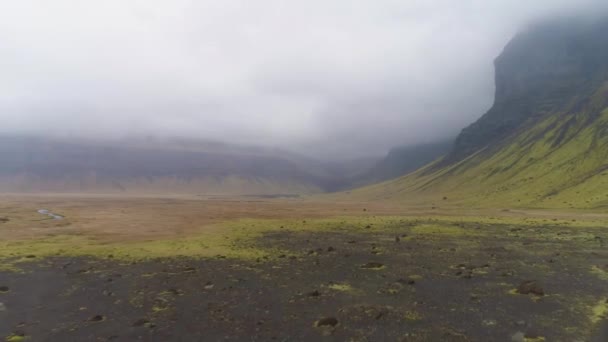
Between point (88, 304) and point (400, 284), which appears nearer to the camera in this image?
point (88, 304)

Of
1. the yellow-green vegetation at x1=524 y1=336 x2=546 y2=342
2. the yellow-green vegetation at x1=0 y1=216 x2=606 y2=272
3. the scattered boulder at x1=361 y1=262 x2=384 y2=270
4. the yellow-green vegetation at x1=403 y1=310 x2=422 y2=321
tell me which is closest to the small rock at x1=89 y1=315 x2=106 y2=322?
the yellow-green vegetation at x1=403 y1=310 x2=422 y2=321

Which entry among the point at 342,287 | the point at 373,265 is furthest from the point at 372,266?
the point at 342,287

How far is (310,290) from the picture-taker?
29.5 m

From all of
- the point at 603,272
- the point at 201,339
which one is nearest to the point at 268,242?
the point at 201,339

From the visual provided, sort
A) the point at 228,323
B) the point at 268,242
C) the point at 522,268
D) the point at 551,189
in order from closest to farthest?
the point at 228,323, the point at 522,268, the point at 268,242, the point at 551,189

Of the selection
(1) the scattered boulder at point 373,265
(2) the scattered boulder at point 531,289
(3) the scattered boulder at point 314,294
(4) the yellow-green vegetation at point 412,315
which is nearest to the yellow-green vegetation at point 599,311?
(2) the scattered boulder at point 531,289

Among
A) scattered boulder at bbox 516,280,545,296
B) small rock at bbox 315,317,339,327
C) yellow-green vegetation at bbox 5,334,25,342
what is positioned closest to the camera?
yellow-green vegetation at bbox 5,334,25,342

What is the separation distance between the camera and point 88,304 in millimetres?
26922

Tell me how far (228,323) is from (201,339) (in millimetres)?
2542

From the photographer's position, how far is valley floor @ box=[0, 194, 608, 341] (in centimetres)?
2133

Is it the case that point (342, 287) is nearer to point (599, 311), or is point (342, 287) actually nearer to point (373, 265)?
point (373, 265)

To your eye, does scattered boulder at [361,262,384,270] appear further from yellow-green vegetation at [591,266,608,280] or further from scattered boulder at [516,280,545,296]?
yellow-green vegetation at [591,266,608,280]

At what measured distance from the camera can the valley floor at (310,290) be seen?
2133 cm

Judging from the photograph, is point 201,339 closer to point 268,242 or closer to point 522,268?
point 522,268
